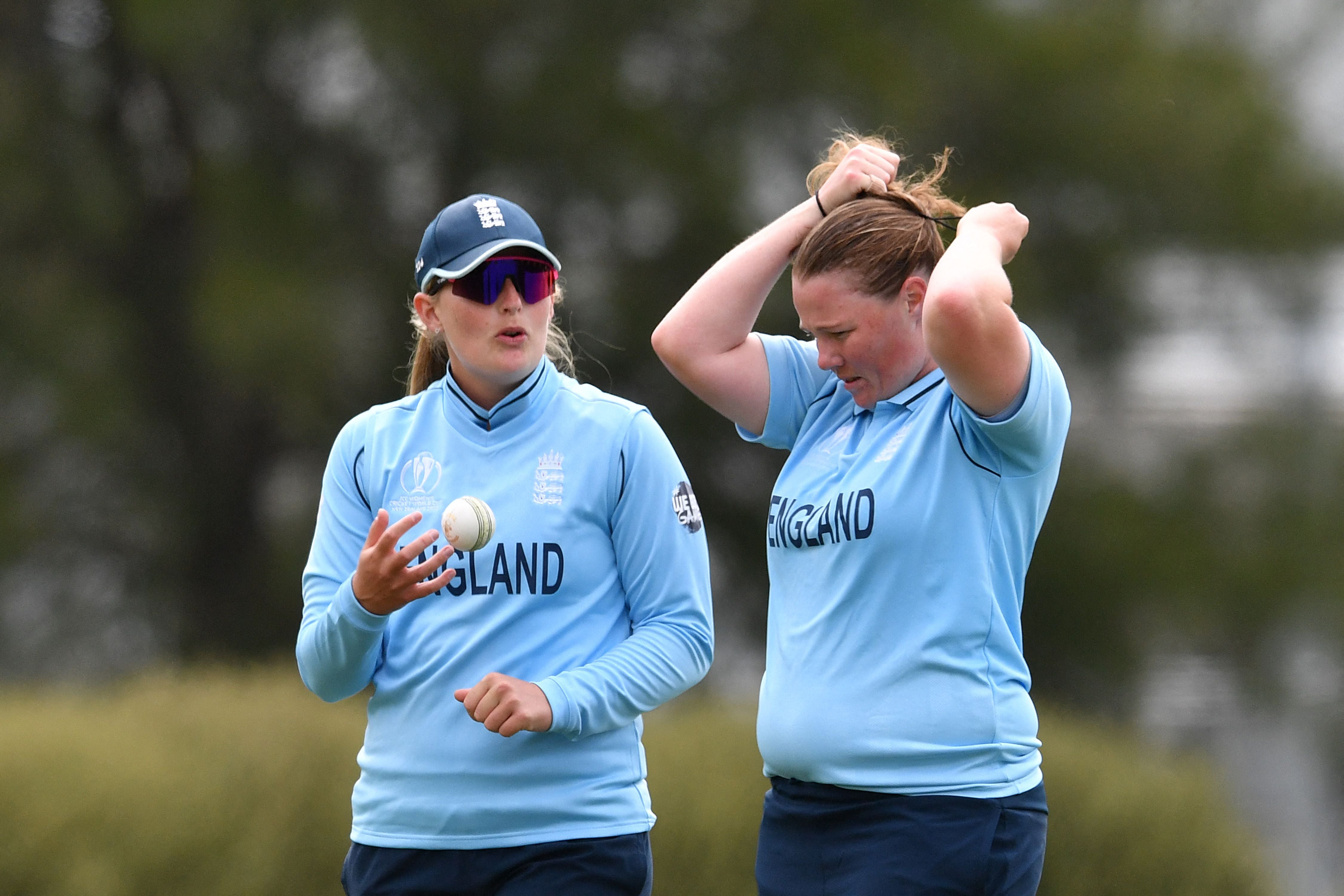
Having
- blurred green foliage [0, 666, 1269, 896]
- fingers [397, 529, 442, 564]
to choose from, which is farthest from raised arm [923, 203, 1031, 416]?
blurred green foliage [0, 666, 1269, 896]

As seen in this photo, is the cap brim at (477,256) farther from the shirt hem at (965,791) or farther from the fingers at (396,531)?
the shirt hem at (965,791)

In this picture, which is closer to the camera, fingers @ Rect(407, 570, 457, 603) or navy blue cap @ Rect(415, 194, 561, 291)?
fingers @ Rect(407, 570, 457, 603)

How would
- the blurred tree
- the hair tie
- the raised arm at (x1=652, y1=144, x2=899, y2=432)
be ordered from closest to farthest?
the hair tie
the raised arm at (x1=652, y1=144, x2=899, y2=432)
the blurred tree

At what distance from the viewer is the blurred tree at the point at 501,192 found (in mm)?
8938

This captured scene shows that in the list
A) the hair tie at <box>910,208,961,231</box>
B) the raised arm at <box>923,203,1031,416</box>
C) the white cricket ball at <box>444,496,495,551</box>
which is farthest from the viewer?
the hair tie at <box>910,208,961,231</box>

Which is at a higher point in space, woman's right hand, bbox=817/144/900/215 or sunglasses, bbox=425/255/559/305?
woman's right hand, bbox=817/144/900/215

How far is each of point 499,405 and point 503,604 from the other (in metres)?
0.38

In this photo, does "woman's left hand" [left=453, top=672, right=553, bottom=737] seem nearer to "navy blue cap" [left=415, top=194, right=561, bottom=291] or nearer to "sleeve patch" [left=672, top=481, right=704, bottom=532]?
"sleeve patch" [left=672, top=481, right=704, bottom=532]

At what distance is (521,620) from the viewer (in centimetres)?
264

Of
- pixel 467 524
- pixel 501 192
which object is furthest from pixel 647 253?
pixel 467 524

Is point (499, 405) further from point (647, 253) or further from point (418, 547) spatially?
point (647, 253)

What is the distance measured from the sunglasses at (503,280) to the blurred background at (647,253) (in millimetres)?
6010

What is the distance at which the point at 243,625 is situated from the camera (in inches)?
372

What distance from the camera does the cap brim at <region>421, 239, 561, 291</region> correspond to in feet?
8.89
